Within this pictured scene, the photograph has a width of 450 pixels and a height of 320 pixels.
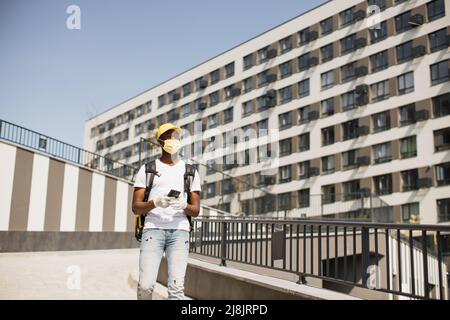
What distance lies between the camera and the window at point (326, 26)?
4641 cm

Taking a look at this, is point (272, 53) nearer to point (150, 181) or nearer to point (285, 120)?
point (285, 120)

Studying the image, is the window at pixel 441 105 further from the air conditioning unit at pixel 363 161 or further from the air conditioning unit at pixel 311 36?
the air conditioning unit at pixel 311 36

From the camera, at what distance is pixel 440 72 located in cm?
3800

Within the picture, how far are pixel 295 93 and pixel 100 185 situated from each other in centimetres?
3363

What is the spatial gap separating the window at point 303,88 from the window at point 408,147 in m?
11.6

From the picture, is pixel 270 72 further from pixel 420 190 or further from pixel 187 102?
pixel 420 190

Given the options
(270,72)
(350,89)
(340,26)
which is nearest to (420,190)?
(350,89)

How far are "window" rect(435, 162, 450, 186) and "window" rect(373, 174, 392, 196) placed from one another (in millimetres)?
3872

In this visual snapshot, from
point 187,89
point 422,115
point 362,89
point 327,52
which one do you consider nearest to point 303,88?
point 327,52

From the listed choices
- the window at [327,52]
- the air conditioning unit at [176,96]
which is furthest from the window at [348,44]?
the air conditioning unit at [176,96]

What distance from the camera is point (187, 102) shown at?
62.7 m

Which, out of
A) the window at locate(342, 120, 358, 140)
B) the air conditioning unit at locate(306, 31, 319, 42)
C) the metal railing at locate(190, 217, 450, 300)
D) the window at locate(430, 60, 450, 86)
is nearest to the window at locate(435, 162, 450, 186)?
the window at locate(430, 60, 450, 86)

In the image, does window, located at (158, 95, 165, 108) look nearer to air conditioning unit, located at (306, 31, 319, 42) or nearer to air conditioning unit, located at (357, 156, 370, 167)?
air conditioning unit, located at (306, 31, 319, 42)
